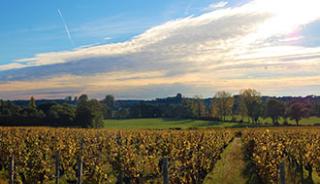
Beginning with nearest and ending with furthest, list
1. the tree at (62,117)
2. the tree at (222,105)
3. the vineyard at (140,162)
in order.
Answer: the vineyard at (140,162), the tree at (62,117), the tree at (222,105)

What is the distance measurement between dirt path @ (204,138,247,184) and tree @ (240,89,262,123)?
196 feet

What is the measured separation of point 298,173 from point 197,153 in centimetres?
603

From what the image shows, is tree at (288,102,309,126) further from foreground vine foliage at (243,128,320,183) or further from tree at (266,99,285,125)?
foreground vine foliage at (243,128,320,183)

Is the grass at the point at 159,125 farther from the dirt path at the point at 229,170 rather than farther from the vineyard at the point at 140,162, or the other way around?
the vineyard at the point at 140,162

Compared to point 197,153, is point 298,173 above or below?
below

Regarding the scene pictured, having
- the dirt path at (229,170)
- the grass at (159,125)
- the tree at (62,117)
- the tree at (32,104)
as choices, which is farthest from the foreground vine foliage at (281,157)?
the tree at (32,104)

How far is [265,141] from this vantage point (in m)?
21.5

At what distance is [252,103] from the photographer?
293 ft

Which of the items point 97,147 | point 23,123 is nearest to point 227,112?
point 23,123

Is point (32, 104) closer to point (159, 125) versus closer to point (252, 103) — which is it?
point (159, 125)

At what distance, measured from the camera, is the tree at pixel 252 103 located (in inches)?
3477

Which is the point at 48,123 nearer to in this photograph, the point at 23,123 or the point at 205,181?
the point at 23,123

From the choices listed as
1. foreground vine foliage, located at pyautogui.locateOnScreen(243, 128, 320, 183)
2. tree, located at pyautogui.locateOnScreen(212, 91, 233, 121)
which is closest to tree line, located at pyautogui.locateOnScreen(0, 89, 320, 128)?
tree, located at pyautogui.locateOnScreen(212, 91, 233, 121)

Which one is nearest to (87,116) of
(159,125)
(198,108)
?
(159,125)
